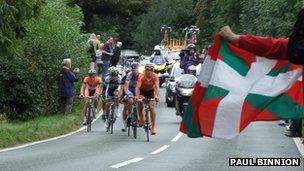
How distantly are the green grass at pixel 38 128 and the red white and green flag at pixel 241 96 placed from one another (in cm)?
1344

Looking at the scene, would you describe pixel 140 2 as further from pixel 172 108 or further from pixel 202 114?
pixel 202 114

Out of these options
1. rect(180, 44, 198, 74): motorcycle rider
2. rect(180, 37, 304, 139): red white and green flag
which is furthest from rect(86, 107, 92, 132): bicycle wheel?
rect(180, 37, 304, 139): red white and green flag

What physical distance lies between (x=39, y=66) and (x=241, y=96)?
22258mm

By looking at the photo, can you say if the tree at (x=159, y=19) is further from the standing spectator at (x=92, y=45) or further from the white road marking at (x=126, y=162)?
the white road marking at (x=126, y=162)

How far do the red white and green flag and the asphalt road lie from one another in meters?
7.66

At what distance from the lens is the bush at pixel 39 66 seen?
2606 centimetres

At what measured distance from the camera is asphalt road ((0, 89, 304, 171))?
14398 mm

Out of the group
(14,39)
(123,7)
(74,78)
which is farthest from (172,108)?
(123,7)

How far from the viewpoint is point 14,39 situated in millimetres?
21781

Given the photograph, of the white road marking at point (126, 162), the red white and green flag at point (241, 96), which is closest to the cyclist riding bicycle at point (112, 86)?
the white road marking at point (126, 162)

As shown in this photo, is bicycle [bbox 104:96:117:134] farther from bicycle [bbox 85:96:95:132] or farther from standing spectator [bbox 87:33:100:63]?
standing spectator [bbox 87:33:100:63]

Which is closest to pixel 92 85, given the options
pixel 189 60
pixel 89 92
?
pixel 89 92

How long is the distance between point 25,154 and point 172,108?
16.9 m

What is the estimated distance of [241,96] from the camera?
6020 mm
